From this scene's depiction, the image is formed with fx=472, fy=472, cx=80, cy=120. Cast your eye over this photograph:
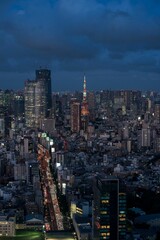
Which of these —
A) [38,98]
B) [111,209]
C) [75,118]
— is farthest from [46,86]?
[111,209]

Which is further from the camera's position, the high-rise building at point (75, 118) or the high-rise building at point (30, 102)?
the high-rise building at point (30, 102)

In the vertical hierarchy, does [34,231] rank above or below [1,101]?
below

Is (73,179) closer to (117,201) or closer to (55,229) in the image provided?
(55,229)

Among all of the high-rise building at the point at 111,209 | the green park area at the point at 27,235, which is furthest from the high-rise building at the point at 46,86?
the high-rise building at the point at 111,209

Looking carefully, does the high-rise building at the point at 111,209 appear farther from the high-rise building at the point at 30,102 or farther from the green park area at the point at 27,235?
the high-rise building at the point at 30,102

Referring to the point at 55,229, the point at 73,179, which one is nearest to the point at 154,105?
the point at 73,179
